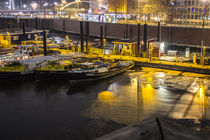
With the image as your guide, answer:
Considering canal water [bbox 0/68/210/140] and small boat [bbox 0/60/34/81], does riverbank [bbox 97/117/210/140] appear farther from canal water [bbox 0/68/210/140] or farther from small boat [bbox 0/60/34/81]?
small boat [bbox 0/60/34/81]

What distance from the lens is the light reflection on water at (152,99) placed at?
17.3m

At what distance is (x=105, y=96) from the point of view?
2106 cm

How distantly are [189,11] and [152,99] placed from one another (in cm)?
4307

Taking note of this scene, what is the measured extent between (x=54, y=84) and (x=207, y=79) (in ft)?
47.3

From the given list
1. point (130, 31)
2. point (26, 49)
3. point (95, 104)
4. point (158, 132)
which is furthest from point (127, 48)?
point (158, 132)

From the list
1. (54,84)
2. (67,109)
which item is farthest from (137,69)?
(67,109)

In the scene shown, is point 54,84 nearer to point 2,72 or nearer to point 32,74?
point 32,74

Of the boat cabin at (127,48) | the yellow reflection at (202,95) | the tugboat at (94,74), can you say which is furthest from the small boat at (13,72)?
the yellow reflection at (202,95)

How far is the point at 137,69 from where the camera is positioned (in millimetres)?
29516

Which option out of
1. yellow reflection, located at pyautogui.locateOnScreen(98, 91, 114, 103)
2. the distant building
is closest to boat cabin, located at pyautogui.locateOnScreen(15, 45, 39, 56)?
yellow reflection, located at pyautogui.locateOnScreen(98, 91, 114, 103)

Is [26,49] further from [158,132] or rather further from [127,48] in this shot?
[158,132]

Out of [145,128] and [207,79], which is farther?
[207,79]

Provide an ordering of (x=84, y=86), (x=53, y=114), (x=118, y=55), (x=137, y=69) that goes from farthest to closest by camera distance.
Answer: (x=118, y=55)
(x=137, y=69)
(x=84, y=86)
(x=53, y=114)

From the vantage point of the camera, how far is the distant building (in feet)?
178
